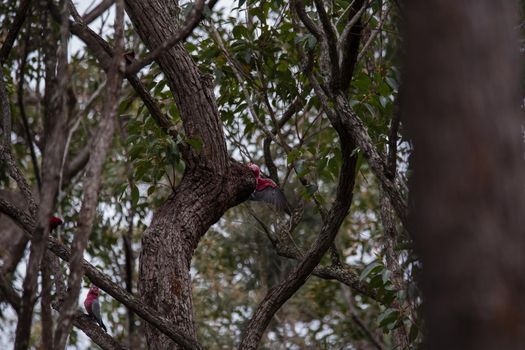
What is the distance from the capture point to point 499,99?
4.85 ft

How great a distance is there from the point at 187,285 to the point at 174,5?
162 cm

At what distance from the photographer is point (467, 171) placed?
4.68ft

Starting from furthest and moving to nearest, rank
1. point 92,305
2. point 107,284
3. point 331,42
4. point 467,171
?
point 92,305 → point 331,42 → point 107,284 → point 467,171

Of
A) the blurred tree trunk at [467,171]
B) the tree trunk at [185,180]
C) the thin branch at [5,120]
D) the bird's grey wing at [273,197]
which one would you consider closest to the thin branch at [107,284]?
the tree trunk at [185,180]

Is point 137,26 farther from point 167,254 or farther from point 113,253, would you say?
point 113,253

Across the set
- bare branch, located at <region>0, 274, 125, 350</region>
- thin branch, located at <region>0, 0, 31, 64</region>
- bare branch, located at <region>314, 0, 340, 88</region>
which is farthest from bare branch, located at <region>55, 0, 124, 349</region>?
thin branch, located at <region>0, 0, 31, 64</region>

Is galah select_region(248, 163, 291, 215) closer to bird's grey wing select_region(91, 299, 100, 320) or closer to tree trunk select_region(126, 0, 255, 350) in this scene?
bird's grey wing select_region(91, 299, 100, 320)

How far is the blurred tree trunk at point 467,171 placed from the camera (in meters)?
1.38

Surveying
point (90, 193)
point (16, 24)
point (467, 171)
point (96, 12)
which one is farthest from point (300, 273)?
point (96, 12)

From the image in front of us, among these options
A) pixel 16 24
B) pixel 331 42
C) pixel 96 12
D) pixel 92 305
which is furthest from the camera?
pixel 96 12

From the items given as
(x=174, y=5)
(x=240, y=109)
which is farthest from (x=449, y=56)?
(x=240, y=109)

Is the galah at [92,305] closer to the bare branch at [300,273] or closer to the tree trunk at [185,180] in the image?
the tree trunk at [185,180]

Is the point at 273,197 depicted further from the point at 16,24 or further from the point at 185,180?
the point at 16,24

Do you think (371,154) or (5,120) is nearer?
(371,154)
